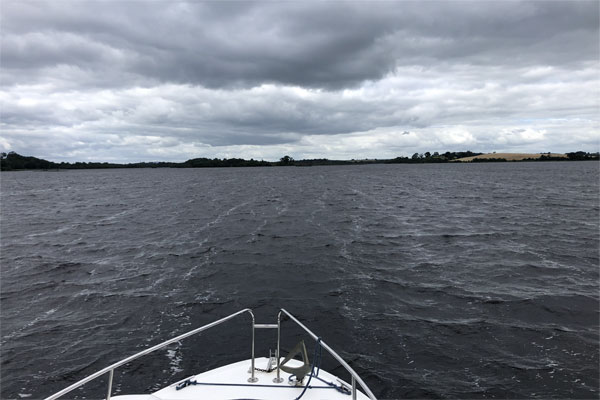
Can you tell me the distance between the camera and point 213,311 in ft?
54.2

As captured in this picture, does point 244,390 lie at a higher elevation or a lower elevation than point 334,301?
higher

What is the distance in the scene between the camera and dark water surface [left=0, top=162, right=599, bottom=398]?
1194 centimetres

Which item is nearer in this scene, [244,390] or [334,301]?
[244,390]

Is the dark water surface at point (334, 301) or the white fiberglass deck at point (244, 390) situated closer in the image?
the white fiberglass deck at point (244, 390)

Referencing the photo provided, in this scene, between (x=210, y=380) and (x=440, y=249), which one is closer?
(x=210, y=380)

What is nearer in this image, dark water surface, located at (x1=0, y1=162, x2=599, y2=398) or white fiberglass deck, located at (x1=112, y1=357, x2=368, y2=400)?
white fiberglass deck, located at (x1=112, y1=357, x2=368, y2=400)

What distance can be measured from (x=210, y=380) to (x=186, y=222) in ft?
110

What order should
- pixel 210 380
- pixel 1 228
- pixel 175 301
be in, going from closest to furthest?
pixel 210 380 → pixel 175 301 → pixel 1 228

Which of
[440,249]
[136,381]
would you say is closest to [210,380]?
[136,381]

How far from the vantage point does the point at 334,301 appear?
684 inches

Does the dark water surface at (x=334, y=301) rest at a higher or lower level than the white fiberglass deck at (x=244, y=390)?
lower

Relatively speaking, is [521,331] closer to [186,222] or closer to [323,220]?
[323,220]

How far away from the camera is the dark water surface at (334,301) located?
1194cm

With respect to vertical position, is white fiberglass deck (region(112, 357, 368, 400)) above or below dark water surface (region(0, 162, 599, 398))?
above
